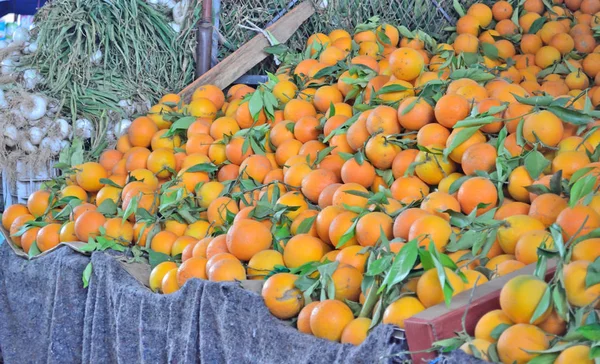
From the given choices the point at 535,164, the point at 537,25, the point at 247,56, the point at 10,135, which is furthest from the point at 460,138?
the point at 10,135

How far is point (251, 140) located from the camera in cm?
223

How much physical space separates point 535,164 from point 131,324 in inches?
42.9

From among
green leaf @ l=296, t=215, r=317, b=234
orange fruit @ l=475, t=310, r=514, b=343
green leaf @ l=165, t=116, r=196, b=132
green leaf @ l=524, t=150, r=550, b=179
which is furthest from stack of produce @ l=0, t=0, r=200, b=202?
orange fruit @ l=475, t=310, r=514, b=343

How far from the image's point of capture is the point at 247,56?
285cm

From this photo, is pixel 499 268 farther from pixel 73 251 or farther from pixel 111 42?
pixel 111 42

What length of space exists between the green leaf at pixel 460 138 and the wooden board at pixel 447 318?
51cm

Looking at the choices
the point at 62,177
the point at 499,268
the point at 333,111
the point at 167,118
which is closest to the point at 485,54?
the point at 333,111

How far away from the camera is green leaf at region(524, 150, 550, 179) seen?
152cm

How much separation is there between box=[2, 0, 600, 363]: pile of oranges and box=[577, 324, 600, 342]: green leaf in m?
0.03

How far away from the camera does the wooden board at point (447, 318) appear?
1.08 meters

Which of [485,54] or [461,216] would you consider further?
[485,54]

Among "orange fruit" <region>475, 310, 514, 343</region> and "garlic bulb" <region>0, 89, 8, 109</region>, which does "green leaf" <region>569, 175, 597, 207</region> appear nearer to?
"orange fruit" <region>475, 310, 514, 343</region>

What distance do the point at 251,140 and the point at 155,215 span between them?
0.39 m

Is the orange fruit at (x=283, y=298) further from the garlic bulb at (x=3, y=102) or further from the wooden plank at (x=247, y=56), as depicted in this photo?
the garlic bulb at (x=3, y=102)
